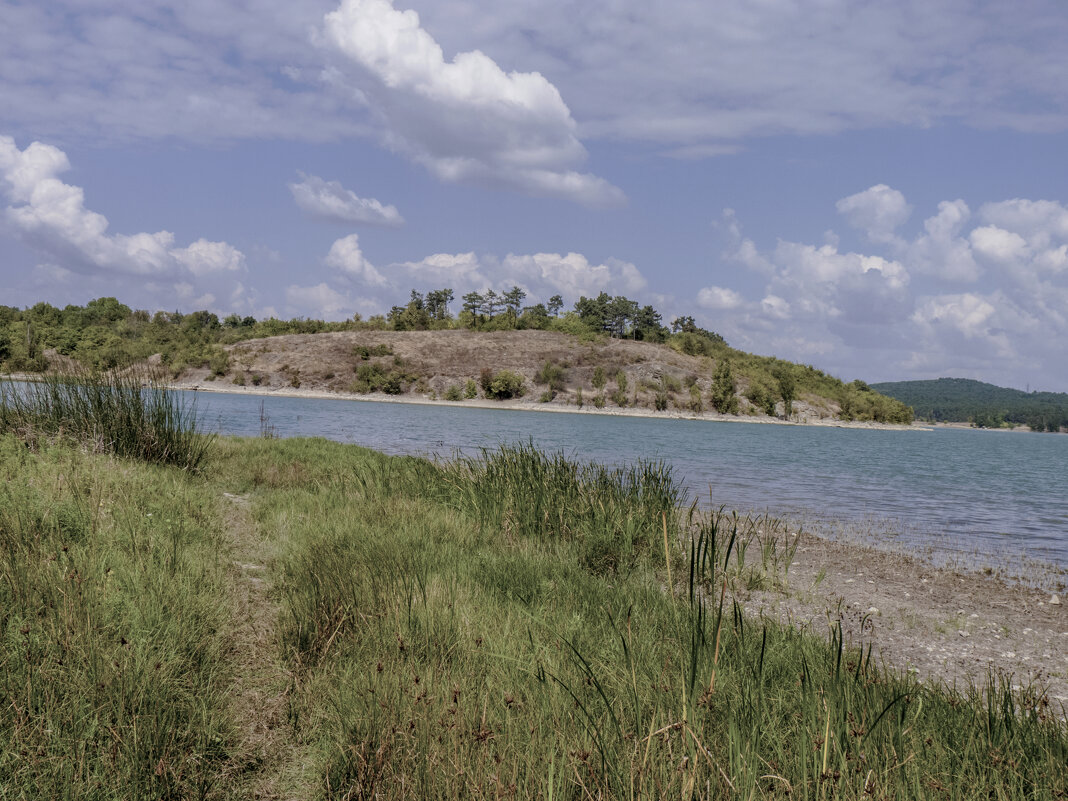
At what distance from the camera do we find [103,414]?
8.67m

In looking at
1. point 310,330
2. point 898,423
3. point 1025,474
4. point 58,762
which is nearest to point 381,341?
point 310,330

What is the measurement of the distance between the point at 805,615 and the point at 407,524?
14.3ft

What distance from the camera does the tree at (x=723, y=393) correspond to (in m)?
72.9

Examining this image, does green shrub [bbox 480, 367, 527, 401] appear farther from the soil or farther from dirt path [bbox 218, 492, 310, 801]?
dirt path [bbox 218, 492, 310, 801]

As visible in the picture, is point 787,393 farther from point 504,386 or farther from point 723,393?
point 504,386

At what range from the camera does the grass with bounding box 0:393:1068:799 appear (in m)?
2.20

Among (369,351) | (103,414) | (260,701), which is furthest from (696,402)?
(260,701)

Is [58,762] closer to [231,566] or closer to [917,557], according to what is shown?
[231,566]

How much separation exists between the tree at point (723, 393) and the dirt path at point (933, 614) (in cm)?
6541

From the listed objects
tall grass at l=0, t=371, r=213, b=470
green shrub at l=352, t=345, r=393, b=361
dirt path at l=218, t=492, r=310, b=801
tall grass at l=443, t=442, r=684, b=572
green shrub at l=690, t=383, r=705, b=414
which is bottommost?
dirt path at l=218, t=492, r=310, b=801

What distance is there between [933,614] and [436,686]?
6.66 metres

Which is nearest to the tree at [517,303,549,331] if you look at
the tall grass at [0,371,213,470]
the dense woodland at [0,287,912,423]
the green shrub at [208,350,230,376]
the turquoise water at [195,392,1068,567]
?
the dense woodland at [0,287,912,423]

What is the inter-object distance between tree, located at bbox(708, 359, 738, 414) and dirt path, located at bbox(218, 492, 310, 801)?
72.0 meters

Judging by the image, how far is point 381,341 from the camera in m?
84.2
